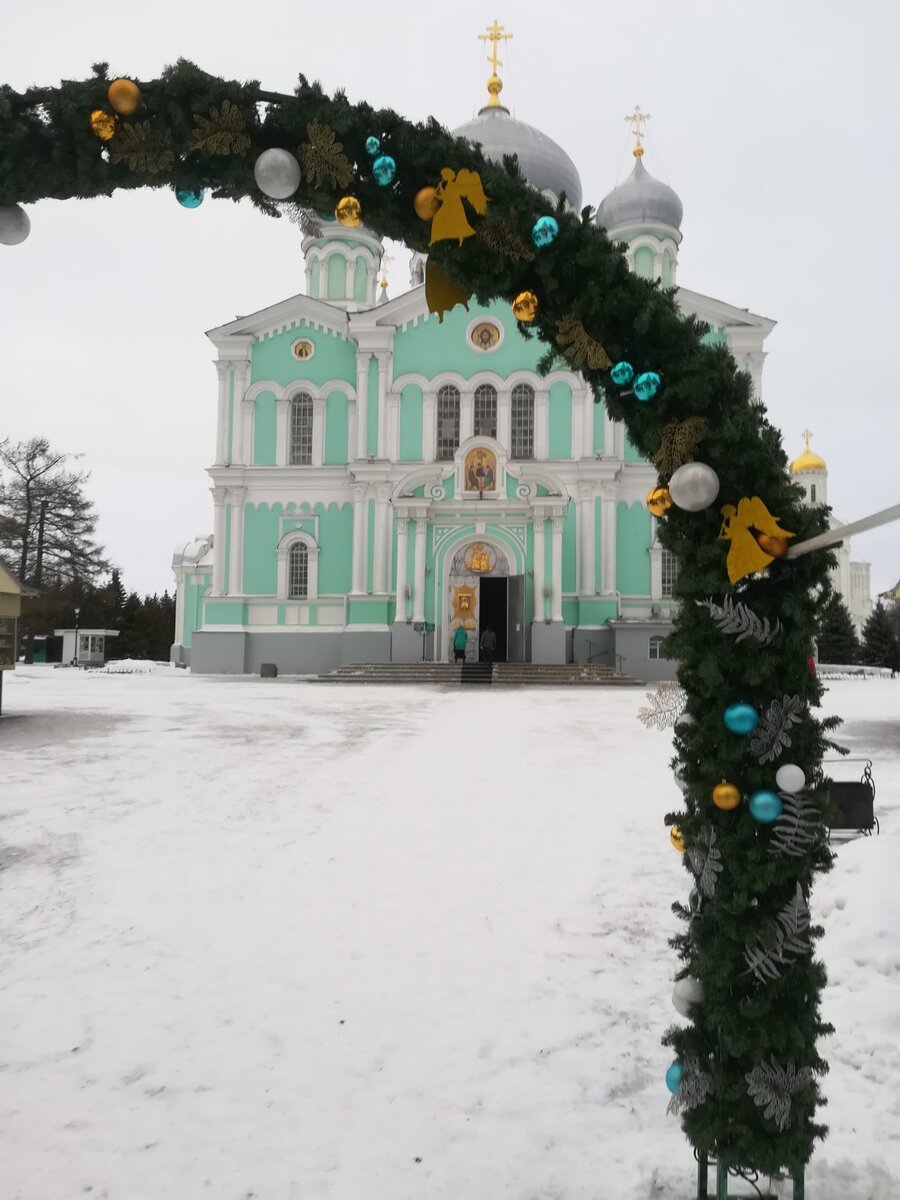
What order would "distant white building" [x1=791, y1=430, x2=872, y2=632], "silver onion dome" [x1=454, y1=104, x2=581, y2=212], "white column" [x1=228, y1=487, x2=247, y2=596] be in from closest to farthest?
"white column" [x1=228, y1=487, x2=247, y2=596], "silver onion dome" [x1=454, y1=104, x2=581, y2=212], "distant white building" [x1=791, y1=430, x2=872, y2=632]

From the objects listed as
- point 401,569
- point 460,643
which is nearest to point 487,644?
point 460,643

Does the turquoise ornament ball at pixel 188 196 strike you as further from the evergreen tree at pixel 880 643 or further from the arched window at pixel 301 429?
the evergreen tree at pixel 880 643

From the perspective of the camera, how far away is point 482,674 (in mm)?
22953

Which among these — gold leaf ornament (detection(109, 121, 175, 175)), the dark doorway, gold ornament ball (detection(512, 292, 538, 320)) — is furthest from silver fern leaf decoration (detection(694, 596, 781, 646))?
the dark doorway

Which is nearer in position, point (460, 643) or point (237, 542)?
point (460, 643)

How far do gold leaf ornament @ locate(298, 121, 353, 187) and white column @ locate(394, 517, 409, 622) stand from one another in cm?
2190

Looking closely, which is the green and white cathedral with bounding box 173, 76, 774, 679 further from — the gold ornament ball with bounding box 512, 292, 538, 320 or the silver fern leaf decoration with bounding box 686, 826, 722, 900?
the silver fern leaf decoration with bounding box 686, 826, 722, 900

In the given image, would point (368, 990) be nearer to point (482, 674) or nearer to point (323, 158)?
point (323, 158)

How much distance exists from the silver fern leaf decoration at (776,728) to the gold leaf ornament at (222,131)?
2275mm

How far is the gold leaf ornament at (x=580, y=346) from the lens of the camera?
2578 millimetres

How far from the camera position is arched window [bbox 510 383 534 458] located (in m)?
26.5

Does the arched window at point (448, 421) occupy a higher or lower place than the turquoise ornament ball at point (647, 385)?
higher

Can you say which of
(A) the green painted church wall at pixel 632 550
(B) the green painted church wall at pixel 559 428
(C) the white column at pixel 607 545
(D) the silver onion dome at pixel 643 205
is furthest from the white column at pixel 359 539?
(D) the silver onion dome at pixel 643 205

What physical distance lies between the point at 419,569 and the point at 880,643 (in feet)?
101
